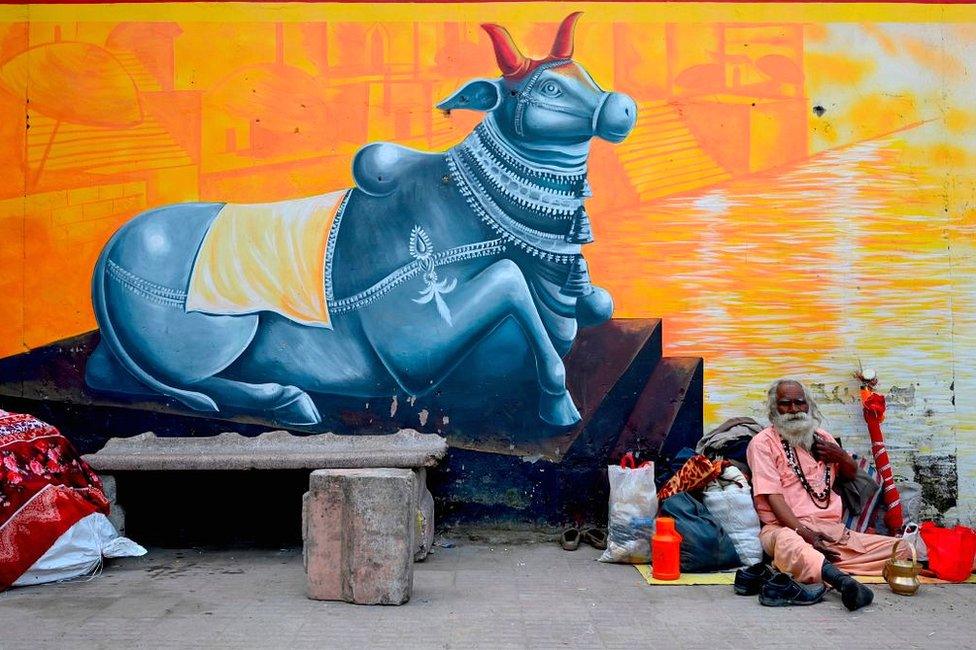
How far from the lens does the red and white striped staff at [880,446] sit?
6.34m

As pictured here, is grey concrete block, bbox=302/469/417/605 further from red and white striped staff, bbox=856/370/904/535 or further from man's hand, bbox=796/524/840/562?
red and white striped staff, bbox=856/370/904/535

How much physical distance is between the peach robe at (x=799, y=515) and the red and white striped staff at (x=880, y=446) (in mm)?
575

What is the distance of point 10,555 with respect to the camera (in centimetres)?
535

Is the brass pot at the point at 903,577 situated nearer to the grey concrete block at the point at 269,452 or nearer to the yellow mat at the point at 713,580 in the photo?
the yellow mat at the point at 713,580

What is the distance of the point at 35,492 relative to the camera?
553 cm

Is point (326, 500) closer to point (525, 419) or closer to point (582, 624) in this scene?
point (582, 624)

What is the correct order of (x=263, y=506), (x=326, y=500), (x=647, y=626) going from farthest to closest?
1. (x=263, y=506)
2. (x=326, y=500)
3. (x=647, y=626)

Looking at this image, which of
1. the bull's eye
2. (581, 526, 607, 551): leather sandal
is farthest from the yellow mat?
the bull's eye

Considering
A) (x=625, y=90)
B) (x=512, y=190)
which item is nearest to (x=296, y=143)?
(x=512, y=190)

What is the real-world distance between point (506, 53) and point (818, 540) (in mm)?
4112

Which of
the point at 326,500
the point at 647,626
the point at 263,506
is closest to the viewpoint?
the point at 647,626

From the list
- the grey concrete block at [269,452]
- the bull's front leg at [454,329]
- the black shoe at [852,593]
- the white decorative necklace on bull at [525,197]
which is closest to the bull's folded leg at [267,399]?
the grey concrete block at [269,452]

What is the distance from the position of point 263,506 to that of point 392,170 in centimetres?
268

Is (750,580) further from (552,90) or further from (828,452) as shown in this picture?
(552,90)
